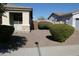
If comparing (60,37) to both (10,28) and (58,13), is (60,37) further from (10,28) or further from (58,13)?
(58,13)

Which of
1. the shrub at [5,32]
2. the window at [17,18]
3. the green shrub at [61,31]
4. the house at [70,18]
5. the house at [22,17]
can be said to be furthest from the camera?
the house at [70,18]

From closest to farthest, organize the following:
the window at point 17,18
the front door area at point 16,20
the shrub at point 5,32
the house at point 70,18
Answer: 1. the shrub at point 5,32
2. the front door area at point 16,20
3. the window at point 17,18
4. the house at point 70,18

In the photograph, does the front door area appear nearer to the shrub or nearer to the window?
the window

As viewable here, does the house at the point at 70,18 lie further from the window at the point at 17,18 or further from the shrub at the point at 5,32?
the shrub at the point at 5,32

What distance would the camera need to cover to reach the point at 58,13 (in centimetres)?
2936

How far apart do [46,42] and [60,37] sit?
1197 mm

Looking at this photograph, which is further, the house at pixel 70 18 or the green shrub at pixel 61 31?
the house at pixel 70 18

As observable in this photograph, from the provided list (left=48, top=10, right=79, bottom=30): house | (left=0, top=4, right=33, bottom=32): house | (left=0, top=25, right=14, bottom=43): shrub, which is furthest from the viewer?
(left=48, top=10, right=79, bottom=30): house

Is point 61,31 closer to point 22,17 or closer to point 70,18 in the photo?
point 22,17

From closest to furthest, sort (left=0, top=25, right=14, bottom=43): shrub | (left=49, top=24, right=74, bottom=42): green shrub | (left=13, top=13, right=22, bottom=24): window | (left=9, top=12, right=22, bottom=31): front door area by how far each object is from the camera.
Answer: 1. (left=0, top=25, right=14, bottom=43): shrub
2. (left=49, top=24, right=74, bottom=42): green shrub
3. (left=9, top=12, right=22, bottom=31): front door area
4. (left=13, top=13, right=22, bottom=24): window

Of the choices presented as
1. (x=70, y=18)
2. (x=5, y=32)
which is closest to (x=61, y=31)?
(x=5, y=32)

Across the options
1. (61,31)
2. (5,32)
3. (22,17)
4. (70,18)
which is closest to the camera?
(5,32)

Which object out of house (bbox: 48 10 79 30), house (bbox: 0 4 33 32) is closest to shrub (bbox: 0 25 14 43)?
house (bbox: 0 4 33 32)

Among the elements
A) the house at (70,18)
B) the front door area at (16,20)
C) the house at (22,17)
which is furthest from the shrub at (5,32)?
the house at (70,18)
